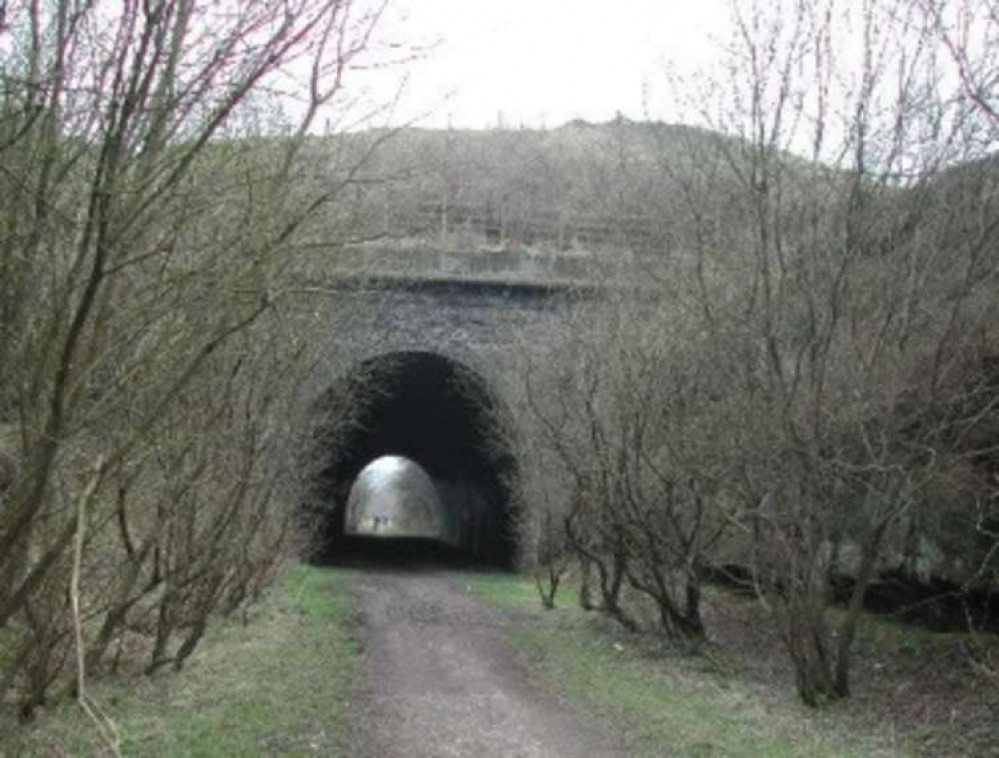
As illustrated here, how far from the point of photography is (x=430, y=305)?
23891 millimetres

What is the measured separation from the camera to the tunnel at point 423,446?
2244cm

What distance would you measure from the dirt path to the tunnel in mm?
4443

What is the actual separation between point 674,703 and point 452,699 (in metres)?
2.05

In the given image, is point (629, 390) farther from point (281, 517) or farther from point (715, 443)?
point (281, 517)

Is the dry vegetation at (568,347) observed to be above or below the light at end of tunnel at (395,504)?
above

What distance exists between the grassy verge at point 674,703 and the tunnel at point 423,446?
6520 millimetres

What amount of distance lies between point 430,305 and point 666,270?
390 inches

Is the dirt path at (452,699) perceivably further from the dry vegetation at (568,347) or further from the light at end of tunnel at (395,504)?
the light at end of tunnel at (395,504)

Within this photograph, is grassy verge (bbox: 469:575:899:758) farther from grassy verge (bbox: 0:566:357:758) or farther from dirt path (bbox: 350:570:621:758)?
grassy verge (bbox: 0:566:357:758)

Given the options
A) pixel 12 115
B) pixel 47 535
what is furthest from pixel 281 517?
pixel 12 115

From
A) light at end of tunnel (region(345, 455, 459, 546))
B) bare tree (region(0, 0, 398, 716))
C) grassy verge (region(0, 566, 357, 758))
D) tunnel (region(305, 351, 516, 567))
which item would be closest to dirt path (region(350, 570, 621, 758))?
grassy verge (region(0, 566, 357, 758))

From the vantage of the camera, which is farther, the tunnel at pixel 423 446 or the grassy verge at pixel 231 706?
the tunnel at pixel 423 446

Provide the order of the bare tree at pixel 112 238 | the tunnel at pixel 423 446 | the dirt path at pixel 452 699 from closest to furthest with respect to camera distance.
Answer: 1. the bare tree at pixel 112 238
2. the dirt path at pixel 452 699
3. the tunnel at pixel 423 446

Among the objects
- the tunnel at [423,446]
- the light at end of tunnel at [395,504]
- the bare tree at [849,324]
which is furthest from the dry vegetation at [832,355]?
the light at end of tunnel at [395,504]
